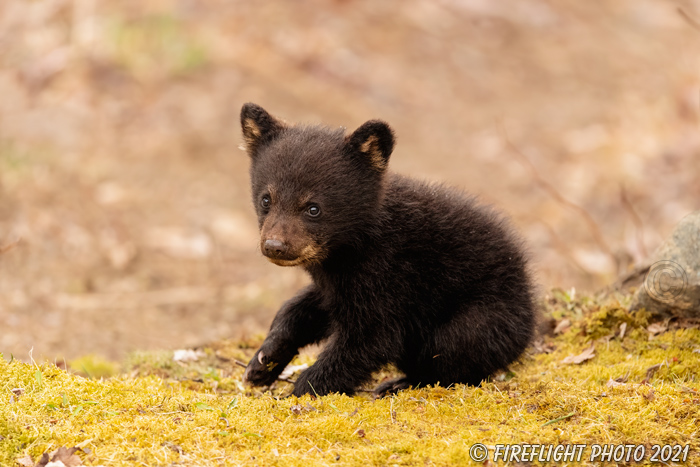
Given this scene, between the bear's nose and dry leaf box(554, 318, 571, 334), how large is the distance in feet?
9.95

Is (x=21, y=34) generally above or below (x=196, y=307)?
above

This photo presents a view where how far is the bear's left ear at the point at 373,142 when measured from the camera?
5.21 m

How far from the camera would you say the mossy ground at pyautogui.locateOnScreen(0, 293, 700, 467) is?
3746 millimetres

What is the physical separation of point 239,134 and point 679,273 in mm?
9792

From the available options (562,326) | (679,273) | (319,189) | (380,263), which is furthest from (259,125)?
(679,273)

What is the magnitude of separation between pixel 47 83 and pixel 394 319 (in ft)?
35.3

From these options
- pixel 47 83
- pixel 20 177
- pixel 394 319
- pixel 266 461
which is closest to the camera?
pixel 266 461

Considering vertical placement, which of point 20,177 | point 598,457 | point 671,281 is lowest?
point 20,177

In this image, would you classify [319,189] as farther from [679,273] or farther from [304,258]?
[679,273]

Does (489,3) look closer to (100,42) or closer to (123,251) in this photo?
(100,42)

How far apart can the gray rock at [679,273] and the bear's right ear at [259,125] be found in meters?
3.27

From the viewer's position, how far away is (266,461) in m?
3.68

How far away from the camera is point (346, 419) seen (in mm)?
4195

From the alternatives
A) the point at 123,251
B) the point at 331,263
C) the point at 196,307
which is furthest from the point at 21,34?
the point at 331,263
